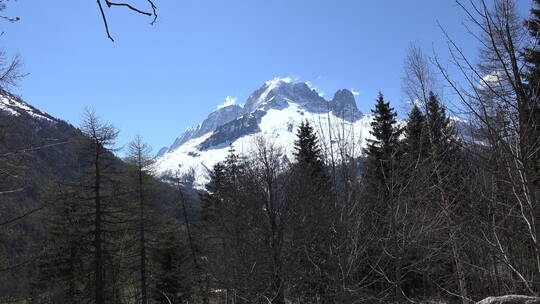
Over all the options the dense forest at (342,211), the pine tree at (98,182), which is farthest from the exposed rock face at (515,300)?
the pine tree at (98,182)

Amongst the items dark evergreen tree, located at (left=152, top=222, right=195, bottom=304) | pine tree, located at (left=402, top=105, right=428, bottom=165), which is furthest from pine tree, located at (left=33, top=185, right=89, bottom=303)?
pine tree, located at (left=402, top=105, right=428, bottom=165)

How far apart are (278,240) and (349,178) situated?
688cm

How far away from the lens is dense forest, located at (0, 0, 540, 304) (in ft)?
11.6

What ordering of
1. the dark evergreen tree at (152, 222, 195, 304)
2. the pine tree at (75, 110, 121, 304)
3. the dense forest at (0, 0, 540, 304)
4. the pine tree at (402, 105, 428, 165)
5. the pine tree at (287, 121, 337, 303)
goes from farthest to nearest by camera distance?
the dark evergreen tree at (152, 222, 195, 304) → the pine tree at (75, 110, 121, 304) → the pine tree at (287, 121, 337, 303) → the pine tree at (402, 105, 428, 165) → the dense forest at (0, 0, 540, 304)

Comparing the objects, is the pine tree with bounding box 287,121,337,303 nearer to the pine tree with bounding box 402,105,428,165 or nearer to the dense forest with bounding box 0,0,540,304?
the dense forest with bounding box 0,0,540,304

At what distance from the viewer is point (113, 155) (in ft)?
57.6

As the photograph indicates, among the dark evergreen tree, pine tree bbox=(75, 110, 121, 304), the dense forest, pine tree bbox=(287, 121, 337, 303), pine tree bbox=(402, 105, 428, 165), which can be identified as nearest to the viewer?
the dense forest

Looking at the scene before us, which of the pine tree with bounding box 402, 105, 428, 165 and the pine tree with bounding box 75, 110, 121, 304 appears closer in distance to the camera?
the pine tree with bounding box 402, 105, 428, 165

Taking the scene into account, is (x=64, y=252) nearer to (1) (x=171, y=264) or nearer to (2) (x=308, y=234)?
(1) (x=171, y=264)

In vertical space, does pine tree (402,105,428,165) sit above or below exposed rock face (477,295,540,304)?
above

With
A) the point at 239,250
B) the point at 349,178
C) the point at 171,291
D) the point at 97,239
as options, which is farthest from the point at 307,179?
the point at 171,291

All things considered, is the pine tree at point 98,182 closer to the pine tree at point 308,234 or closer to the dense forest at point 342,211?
the dense forest at point 342,211

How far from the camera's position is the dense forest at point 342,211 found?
353 cm

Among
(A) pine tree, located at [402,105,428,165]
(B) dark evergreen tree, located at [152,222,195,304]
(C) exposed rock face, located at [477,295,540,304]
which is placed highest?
(A) pine tree, located at [402,105,428,165]
